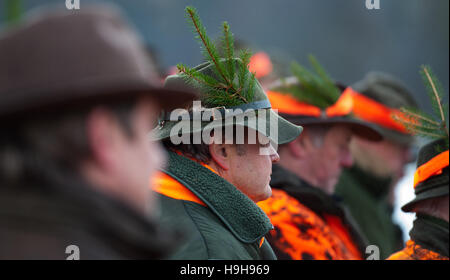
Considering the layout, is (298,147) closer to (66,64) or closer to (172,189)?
(172,189)

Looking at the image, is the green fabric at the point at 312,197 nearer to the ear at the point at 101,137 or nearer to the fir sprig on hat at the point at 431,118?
the fir sprig on hat at the point at 431,118

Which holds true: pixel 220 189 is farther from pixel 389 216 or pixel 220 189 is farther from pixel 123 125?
pixel 389 216

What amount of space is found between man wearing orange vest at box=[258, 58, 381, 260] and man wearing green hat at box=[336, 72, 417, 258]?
2.19 feet

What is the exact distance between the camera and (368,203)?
4.50m

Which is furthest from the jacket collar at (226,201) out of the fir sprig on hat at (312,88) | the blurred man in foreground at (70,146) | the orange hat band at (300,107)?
the fir sprig on hat at (312,88)

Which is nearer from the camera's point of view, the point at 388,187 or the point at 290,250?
the point at 290,250

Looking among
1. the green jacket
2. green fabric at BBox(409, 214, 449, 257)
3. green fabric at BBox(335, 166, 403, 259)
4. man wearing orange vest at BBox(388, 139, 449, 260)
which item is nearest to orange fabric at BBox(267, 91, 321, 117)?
green fabric at BBox(335, 166, 403, 259)

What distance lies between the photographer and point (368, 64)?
31.2ft

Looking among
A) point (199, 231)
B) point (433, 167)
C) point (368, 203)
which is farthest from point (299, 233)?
point (368, 203)

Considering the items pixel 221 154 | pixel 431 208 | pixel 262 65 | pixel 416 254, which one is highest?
pixel 262 65

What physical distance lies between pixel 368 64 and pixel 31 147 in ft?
29.2

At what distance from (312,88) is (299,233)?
1.06 m

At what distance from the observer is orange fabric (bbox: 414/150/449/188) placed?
245 cm

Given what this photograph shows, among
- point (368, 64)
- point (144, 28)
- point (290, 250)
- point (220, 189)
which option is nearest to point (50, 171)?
point (220, 189)
